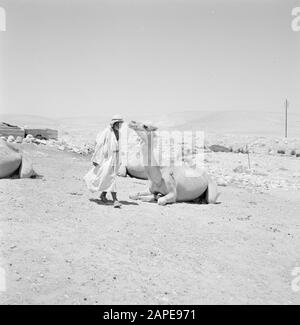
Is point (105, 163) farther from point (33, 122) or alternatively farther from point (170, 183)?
point (33, 122)

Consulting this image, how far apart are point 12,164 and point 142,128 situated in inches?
136

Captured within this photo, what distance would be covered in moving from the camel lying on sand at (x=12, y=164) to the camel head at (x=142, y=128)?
316 cm

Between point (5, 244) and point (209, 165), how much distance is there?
14.0m

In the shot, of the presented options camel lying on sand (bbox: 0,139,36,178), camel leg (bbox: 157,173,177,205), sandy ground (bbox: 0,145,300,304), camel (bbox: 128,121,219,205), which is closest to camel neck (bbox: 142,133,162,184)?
A: camel (bbox: 128,121,219,205)

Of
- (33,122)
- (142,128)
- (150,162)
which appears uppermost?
(142,128)

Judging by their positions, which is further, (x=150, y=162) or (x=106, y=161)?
(x=150, y=162)

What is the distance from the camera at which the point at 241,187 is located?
14789 mm

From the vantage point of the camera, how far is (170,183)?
10.7 meters

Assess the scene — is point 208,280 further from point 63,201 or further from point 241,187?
point 241,187

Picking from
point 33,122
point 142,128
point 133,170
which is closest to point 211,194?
point 142,128

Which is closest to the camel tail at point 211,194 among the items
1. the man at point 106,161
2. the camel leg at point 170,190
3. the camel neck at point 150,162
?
the camel leg at point 170,190

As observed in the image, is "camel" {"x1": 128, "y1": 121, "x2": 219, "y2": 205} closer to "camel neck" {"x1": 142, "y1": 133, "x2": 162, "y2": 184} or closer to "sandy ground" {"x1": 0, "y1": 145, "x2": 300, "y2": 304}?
"camel neck" {"x1": 142, "y1": 133, "x2": 162, "y2": 184}

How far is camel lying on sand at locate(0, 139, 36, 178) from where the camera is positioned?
11.5 meters

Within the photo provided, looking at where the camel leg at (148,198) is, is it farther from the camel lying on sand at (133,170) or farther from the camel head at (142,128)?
the camel lying on sand at (133,170)
